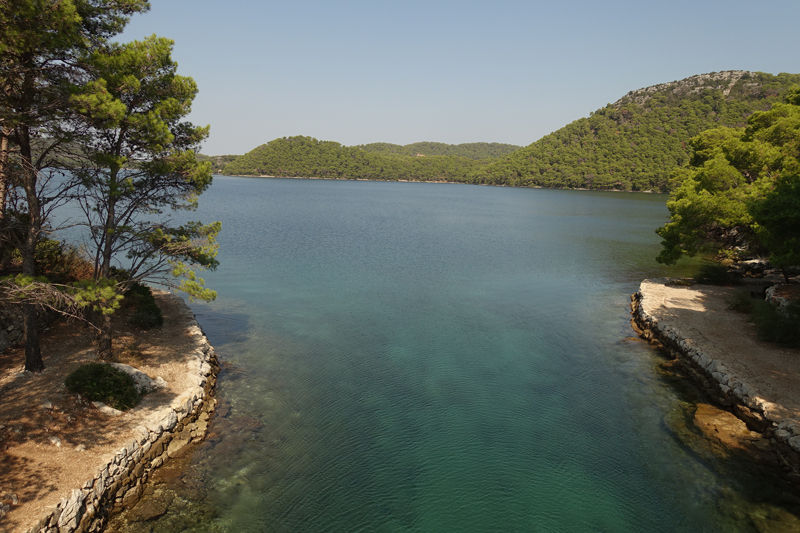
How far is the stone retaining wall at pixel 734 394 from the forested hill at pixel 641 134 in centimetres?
13141

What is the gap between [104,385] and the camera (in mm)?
10562

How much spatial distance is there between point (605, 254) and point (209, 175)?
3353cm

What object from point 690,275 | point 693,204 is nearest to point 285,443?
point 693,204

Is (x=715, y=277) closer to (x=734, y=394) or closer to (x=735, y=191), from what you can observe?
(x=735, y=191)

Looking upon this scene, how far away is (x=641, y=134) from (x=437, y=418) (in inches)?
6722

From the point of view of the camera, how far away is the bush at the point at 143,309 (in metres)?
15.1

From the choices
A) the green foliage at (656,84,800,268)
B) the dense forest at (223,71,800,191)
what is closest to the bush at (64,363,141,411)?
the green foliage at (656,84,800,268)

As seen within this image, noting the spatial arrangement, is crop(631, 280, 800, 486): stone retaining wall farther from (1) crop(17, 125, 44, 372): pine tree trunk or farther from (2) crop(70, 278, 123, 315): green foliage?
(1) crop(17, 125, 44, 372): pine tree trunk

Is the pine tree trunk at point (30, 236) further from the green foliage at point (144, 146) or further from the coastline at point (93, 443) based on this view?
the green foliage at point (144, 146)

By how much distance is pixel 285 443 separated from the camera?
11.0 m

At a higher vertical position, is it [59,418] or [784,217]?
[784,217]

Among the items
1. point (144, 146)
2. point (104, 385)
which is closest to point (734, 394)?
point (104, 385)

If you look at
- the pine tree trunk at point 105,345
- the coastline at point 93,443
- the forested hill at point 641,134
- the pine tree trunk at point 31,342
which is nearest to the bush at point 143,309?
the coastline at point 93,443

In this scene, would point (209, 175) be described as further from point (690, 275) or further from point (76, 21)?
point (690, 275)
